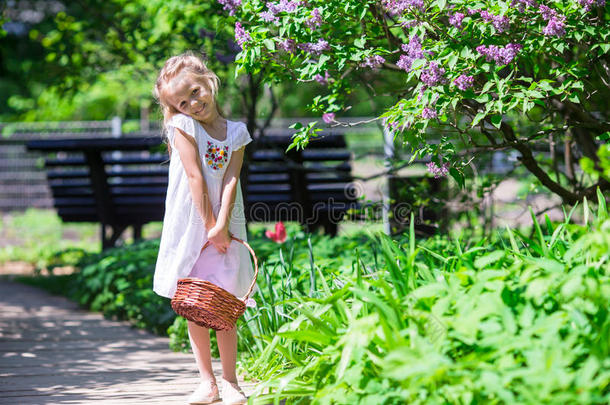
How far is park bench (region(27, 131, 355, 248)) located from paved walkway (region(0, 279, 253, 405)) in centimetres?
188

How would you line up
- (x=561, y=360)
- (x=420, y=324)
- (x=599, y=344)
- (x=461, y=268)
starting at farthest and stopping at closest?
1. (x=461, y=268)
2. (x=420, y=324)
3. (x=599, y=344)
4. (x=561, y=360)

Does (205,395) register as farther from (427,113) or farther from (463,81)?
(463,81)

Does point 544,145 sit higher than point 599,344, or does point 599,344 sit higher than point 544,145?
point 544,145

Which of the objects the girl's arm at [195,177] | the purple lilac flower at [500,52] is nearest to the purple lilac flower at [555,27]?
the purple lilac flower at [500,52]

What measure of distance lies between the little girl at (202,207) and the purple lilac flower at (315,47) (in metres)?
0.49

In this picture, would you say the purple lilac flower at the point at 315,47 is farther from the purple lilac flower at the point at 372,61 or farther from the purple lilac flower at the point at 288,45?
the purple lilac flower at the point at 372,61

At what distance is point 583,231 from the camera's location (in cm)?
214

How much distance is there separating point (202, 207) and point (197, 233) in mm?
113

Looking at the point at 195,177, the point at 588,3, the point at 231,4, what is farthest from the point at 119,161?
the point at 588,3

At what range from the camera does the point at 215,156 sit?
2.86 m

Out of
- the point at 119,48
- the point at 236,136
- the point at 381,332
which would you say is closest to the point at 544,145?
the point at 236,136

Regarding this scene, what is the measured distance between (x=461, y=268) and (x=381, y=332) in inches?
14.8

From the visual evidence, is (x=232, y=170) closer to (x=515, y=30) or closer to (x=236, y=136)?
(x=236, y=136)

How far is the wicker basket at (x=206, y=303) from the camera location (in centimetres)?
272
